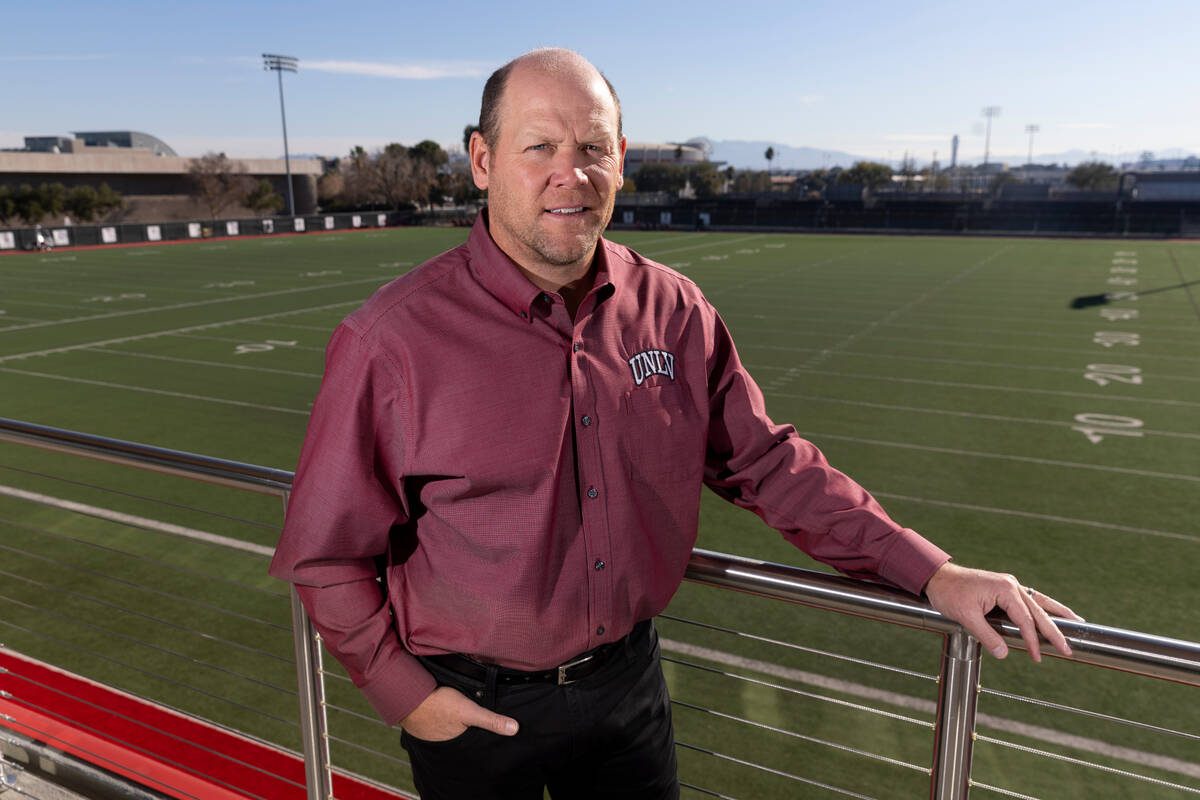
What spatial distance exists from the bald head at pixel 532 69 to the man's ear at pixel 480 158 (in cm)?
3

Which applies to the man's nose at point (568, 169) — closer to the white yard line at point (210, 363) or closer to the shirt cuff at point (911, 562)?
the shirt cuff at point (911, 562)

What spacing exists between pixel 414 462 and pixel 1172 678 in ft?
4.82

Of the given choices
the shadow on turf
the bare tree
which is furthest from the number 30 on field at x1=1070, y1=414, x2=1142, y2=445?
the bare tree

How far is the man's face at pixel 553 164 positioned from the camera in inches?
72.9

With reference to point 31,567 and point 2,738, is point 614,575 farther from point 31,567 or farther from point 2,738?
point 31,567

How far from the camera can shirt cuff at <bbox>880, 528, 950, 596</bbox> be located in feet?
6.29

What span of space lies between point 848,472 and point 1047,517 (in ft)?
5.91

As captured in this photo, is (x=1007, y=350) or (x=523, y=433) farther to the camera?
(x=1007, y=350)

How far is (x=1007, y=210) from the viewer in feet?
176

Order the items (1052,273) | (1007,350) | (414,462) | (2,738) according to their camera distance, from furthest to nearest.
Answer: (1052,273), (1007,350), (2,738), (414,462)

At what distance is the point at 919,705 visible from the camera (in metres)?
4.96

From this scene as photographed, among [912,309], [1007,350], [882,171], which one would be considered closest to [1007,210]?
[912,309]

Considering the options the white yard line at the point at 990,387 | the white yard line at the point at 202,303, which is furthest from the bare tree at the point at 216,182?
the white yard line at the point at 990,387

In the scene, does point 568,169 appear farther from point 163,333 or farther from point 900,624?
point 163,333
